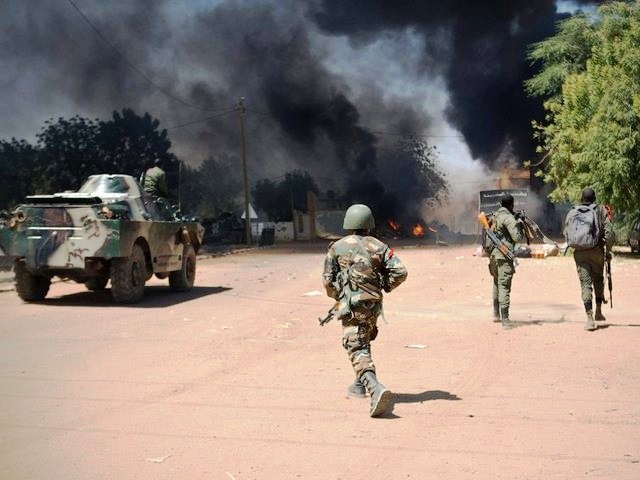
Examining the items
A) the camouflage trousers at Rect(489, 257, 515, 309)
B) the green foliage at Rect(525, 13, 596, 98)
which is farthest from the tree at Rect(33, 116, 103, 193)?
the camouflage trousers at Rect(489, 257, 515, 309)

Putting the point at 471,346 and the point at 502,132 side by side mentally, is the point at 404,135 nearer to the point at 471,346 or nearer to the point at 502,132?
the point at 502,132

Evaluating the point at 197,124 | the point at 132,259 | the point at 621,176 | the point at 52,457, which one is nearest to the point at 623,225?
the point at 621,176

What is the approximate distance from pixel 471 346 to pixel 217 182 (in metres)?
56.1

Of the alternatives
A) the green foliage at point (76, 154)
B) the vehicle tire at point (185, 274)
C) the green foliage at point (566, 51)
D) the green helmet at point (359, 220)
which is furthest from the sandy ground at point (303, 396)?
the green foliage at point (76, 154)

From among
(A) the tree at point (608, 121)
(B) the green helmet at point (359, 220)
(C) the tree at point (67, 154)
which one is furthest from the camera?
(C) the tree at point (67, 154)

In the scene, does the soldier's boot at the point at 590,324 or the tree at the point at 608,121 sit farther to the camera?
the tree at the point at 608,121

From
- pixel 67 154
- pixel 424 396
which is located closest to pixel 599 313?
pixel 424 396

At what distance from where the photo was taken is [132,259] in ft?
47.4

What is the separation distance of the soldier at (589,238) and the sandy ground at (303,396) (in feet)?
2.17

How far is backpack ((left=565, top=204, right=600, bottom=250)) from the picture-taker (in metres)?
10.4

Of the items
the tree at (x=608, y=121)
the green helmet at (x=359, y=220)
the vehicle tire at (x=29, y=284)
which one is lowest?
the vehicle tire at (x=29, y=284)

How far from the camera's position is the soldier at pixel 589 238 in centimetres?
1041

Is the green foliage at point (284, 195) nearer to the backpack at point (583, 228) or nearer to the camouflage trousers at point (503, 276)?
the camouflage trousers at point (503, 276)

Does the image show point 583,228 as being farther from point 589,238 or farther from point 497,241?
point 497,241
